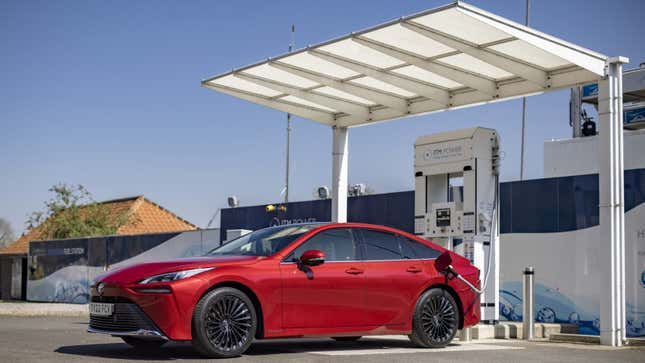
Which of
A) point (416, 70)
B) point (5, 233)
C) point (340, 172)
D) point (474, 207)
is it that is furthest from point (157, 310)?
point (5, 233)

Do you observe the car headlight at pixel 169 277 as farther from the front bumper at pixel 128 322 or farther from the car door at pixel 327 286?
the car door at pixel 327 286

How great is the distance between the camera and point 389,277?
10.4 meters

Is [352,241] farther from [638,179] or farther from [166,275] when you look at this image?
[638,179]

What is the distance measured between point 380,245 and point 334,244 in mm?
661

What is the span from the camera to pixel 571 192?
1788 cm

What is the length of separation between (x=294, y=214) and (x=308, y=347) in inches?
595

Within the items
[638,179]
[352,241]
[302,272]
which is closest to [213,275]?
[302,272]

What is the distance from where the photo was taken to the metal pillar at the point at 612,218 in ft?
41.0

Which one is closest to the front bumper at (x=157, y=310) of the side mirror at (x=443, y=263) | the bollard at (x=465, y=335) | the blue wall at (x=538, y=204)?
the side mirror at (x=443, y=263)

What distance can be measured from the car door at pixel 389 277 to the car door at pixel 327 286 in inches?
5.3

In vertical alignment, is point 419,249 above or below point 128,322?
above

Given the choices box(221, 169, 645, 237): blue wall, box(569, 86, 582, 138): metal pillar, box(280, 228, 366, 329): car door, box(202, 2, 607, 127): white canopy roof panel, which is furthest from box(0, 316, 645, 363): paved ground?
box(569, 86, 582, 138): metal pillar

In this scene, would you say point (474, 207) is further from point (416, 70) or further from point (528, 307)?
point (416, 70)

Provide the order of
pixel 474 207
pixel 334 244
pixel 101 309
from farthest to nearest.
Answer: pixel 474 207 → pixel 334 244 → pixel 101 309
